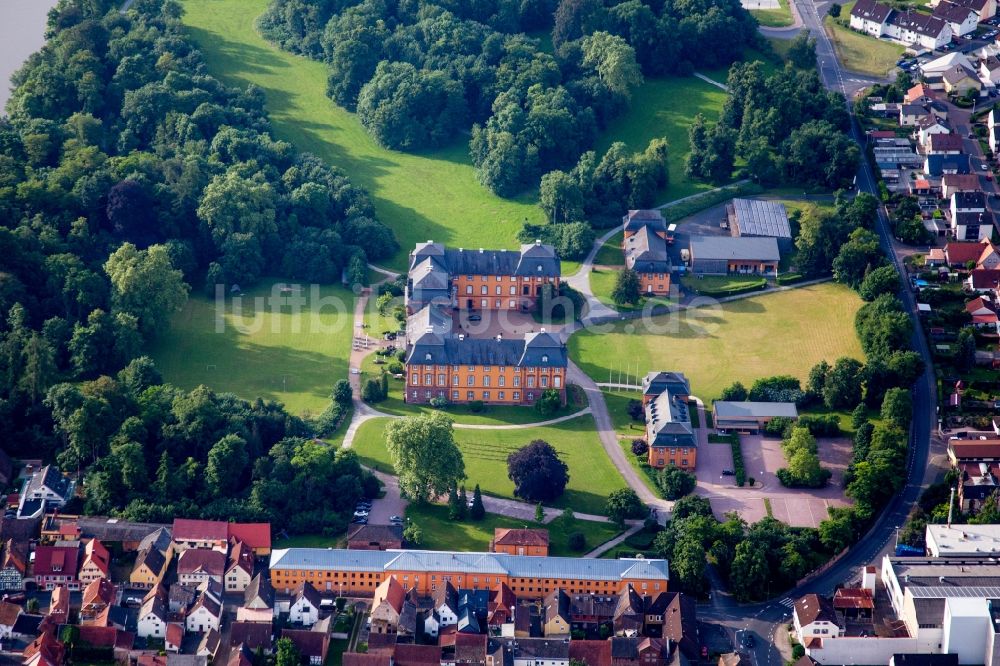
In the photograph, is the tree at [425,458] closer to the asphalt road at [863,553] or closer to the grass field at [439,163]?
the asphalt road at [863,553]

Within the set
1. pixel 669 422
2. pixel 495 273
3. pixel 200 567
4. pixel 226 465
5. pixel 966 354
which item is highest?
pixel 966 354

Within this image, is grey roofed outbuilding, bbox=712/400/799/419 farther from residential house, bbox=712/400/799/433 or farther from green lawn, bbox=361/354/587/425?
green lawn, bbox=361/354/587/425

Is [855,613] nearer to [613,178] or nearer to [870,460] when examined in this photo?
[870,460]

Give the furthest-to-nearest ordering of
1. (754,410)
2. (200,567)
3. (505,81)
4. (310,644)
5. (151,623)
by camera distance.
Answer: (505,81) → (754,410) → (200,567) → (151,623) → (310,644)

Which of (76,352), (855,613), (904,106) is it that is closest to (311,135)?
(76,352)

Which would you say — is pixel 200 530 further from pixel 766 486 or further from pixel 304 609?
pixel 766 486

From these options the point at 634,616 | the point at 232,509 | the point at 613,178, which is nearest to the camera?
the point at 634,616

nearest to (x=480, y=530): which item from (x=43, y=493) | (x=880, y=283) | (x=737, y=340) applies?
(x=43, y=493)
